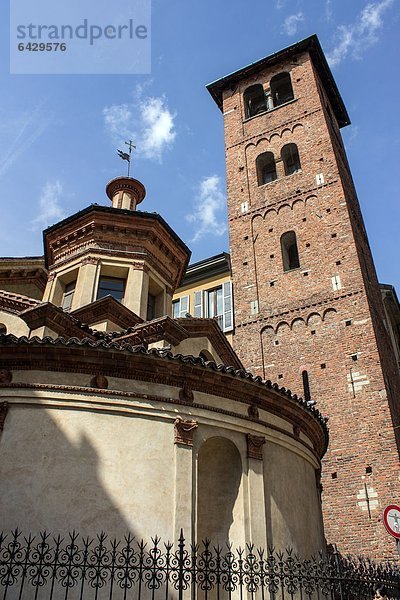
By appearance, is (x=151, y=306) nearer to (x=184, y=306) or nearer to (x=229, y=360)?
(x=229, y=360)

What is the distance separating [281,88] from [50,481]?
90.1 feet

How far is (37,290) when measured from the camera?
64.1 feet

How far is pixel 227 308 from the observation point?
27047mm

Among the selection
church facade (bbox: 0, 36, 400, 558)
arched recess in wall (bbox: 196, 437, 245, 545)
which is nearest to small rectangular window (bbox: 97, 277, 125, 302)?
church facade (bbox: 0, 36, 400, 558)

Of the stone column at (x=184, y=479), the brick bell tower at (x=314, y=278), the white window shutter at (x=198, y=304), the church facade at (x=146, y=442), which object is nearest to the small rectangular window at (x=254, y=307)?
the brick bell tower at (x=314, y=278)

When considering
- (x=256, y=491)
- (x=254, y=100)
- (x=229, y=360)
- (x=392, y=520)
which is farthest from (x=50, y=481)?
(x=254, y=100)

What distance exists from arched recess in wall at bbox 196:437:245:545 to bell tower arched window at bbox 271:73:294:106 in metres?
23.4

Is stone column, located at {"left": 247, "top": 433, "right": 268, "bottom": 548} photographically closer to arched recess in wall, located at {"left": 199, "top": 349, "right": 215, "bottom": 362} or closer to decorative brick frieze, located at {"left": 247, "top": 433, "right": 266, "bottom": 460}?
decorative brick frieze, located at {"left": 247, "top": 433, "right": 266, "bottom": 460}

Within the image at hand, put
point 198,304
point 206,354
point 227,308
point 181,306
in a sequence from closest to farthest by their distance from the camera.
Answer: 1. point 206,354
2. point 227,308
3. point 198,304
4. point 181,306

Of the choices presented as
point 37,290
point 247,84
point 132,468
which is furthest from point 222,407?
point 247,84

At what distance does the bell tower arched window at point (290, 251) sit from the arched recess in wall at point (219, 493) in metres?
14.1

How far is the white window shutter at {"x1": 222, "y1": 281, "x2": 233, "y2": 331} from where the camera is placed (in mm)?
25953

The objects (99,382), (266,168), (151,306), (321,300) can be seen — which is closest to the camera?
(99,382)

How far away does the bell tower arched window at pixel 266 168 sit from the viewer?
27406 millimetres
